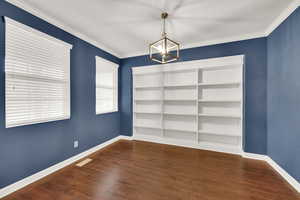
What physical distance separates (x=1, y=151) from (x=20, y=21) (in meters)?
1.82

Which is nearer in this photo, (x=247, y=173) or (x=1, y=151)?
(x=1, y=151)

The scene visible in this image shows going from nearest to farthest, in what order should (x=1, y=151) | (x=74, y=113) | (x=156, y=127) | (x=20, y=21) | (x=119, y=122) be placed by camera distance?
(x=1, y=151)
(x=20, y=21)
(x=74, y=113)
(x=156, y=127)
(x=119, y=122)

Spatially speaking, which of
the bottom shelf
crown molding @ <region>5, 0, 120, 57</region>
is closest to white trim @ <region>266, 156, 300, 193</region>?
the bottom shelf

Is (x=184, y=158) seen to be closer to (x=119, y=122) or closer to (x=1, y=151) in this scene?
(x=119, y=122)

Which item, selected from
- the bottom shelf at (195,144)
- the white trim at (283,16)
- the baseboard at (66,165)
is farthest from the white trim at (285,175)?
the white trim at (283,16)

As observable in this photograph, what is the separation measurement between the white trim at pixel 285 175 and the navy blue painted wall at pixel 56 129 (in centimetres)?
370

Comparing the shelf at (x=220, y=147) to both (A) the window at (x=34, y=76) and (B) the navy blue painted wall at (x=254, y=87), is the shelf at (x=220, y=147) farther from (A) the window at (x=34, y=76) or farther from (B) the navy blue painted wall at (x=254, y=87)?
(A) the window at (x=34, y=76)

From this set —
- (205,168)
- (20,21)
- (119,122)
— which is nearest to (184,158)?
(205,168)

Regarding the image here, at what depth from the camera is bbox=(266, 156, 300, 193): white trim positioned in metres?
1.93

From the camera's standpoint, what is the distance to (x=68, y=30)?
260 centimetres

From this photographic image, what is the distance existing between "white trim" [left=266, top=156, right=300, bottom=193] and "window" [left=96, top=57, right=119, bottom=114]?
12.6 ft

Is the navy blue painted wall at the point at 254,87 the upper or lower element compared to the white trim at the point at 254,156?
upper

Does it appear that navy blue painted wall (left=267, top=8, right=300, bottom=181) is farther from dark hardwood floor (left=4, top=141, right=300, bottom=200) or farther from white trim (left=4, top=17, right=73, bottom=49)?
white trim (left=4, top=17, right=73, bottom=49)

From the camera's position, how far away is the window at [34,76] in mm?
1857
